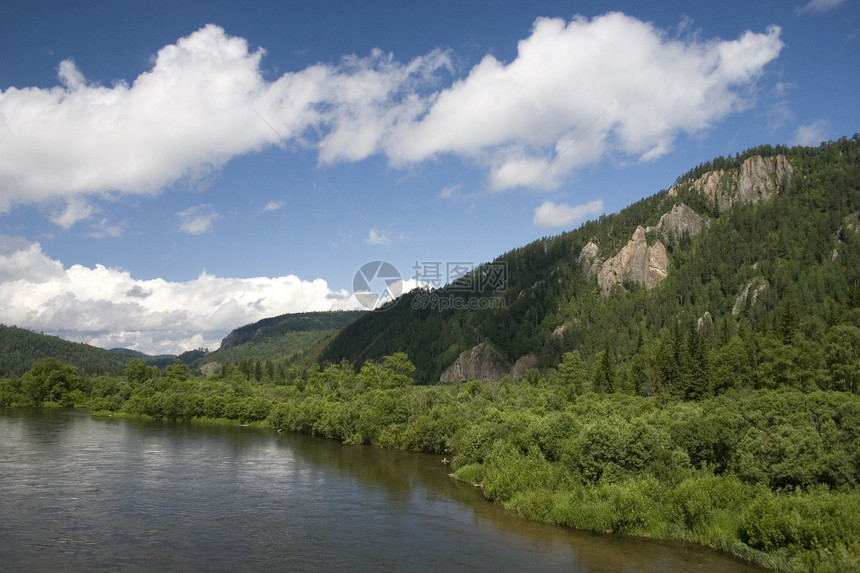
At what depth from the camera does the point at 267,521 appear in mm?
41406

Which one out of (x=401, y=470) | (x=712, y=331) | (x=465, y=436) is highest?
(x=712, y=331)

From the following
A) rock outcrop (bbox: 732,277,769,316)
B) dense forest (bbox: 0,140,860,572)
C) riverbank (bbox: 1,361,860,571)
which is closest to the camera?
riverbank (bbox: 1,361,860,571)

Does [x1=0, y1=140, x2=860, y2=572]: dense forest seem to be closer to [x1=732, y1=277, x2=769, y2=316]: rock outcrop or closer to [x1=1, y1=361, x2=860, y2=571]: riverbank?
[x1=1, y1=361, x2=860, y2=571]: riverbank

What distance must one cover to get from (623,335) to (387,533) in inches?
5963

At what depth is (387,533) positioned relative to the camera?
3947cm

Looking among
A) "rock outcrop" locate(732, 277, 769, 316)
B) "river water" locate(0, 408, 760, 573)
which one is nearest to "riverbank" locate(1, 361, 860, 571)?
"river water" locate(0, 408, 760, 573)

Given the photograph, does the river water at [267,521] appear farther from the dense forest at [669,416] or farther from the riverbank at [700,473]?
the dense forest at [669,416]

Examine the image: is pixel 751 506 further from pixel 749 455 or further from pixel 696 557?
pixel 749 455

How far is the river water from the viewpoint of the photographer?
1312 inches

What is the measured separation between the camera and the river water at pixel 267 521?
109ft

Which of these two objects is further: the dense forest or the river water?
the dense forest

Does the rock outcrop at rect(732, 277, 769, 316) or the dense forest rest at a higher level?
the rock outcrop at rect(732, 277, 769, 316)

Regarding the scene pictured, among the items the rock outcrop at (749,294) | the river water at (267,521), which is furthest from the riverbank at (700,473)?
the rock outcrop at (749,294)

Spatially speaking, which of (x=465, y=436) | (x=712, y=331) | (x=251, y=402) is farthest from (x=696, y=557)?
(x=712, y=331)
